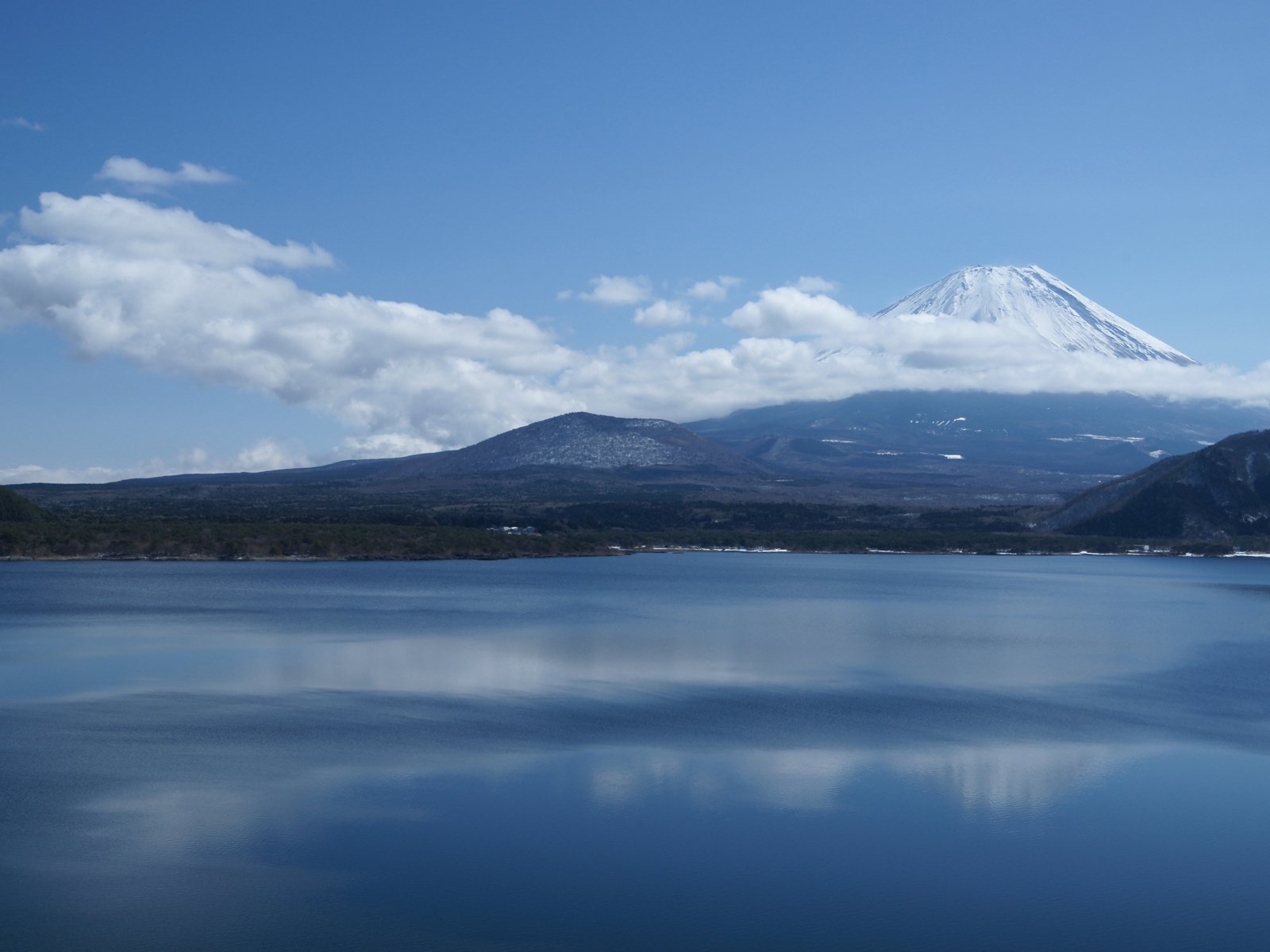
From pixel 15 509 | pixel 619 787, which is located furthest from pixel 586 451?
pixel 619 787

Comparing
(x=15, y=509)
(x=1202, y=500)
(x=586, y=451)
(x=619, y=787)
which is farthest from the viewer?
(x=586, y=451)

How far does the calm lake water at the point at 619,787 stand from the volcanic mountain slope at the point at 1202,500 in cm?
4574

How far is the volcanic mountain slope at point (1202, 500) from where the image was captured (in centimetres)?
7056

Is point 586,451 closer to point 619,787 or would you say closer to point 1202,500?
point 1202,500

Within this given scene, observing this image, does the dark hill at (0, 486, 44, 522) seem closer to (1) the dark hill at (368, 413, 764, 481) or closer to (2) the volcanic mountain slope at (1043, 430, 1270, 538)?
(2) the volcanic mountain slope at (1043, 430, 1270, 538)

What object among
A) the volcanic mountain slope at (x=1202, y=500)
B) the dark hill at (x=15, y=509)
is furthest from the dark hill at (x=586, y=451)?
the dark hill at (x=15, y=509)

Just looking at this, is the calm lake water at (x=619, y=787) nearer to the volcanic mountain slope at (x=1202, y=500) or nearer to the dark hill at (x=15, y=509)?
the dark hill at (x=15, y=509)

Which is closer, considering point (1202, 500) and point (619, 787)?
point (619, 787)

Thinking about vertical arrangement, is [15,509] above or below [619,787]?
above

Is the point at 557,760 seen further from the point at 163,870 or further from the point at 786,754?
the point at 163,870

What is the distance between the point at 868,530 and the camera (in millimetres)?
76125

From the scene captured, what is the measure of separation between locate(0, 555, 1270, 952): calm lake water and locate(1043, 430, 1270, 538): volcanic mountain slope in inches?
1801

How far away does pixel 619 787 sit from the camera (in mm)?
Answer: 14023

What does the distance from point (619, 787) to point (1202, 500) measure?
67.2 metres
